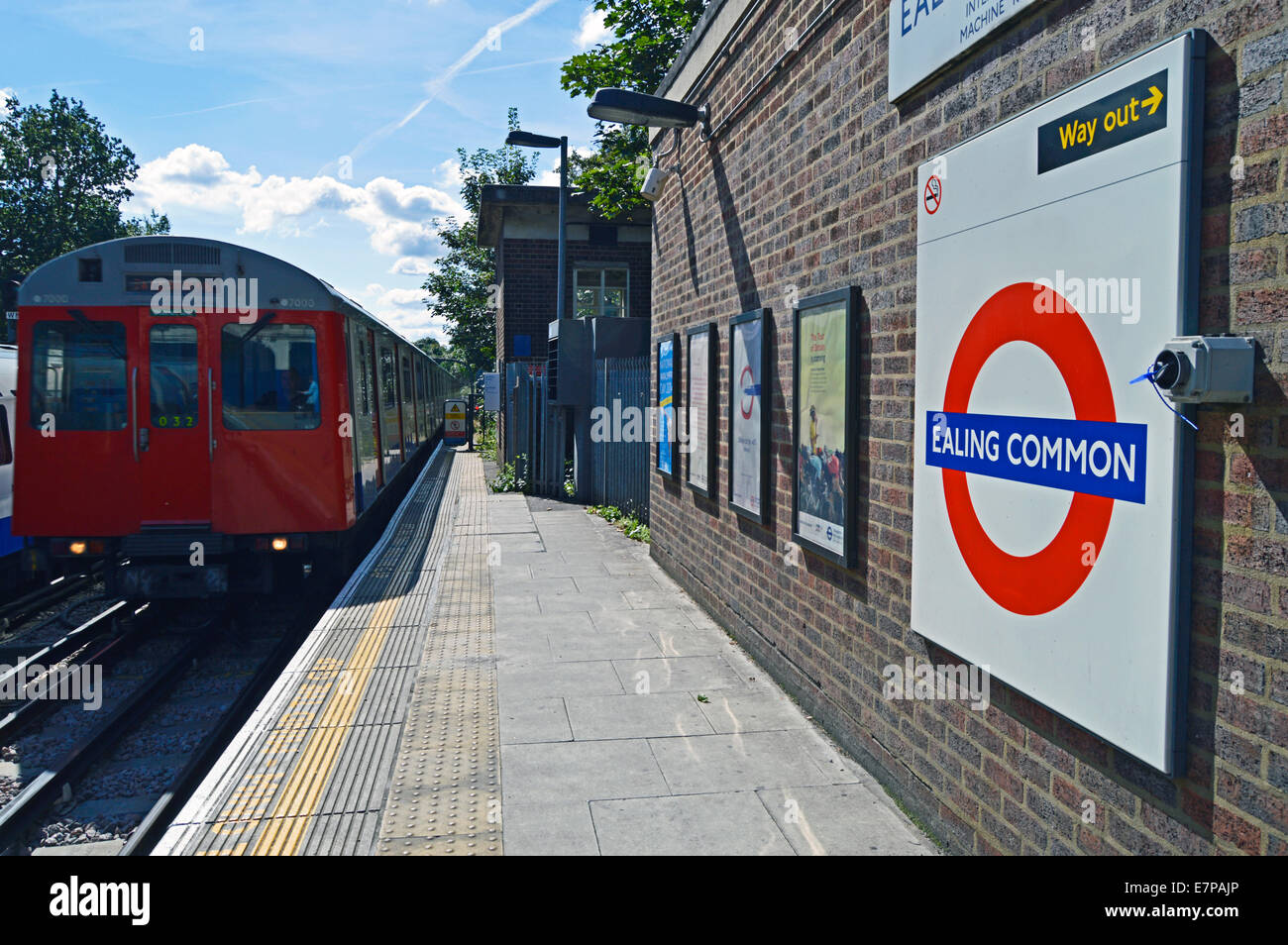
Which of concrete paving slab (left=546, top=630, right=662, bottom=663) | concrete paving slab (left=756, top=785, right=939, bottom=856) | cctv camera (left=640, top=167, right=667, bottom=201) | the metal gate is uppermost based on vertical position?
cctv camera (left=640, top=167, right=667, bottom=201)

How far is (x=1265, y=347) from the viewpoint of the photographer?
7.47ft

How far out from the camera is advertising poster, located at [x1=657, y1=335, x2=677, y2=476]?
968 cm

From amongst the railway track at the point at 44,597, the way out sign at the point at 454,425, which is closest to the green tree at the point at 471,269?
the way out sign at the point at 454,425

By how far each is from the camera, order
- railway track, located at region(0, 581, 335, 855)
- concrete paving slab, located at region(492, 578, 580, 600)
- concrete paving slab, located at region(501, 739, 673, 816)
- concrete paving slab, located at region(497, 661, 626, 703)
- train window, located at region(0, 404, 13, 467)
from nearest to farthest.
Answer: concrete paving slab, located at region(501, 739, 673, 816) < railway track, located at region(0, 581, 335, 855) < concrete paving slab, located at region(497, 661, 626, 703) < concrete paving slab, located at region(492, 578, 580, 600) < train window, located at region(0, 404, 13, 467)

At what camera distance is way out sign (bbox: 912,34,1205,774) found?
2543 millimetres

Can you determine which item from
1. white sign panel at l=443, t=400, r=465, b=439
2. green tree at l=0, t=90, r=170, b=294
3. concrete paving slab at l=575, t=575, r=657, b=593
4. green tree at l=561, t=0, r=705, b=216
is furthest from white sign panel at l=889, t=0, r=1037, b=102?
green tree at l=0, t=90, r=170, b=294

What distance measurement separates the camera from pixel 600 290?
21000mm

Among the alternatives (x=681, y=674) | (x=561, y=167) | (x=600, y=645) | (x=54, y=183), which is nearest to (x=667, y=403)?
(x=600, y=645)

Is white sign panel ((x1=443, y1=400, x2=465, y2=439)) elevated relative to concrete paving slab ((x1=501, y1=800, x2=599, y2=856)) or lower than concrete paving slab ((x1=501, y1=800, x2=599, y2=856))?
elevated

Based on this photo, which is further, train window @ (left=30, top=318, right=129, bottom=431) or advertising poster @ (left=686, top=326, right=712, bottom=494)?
train window @ (left=30, top=318, right=129, bottom=431)

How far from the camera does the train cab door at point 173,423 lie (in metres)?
8.47

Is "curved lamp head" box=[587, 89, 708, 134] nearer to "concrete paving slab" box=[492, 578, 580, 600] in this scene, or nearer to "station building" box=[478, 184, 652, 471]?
"concrete paving slab" box=[492, 578, 580, 600]

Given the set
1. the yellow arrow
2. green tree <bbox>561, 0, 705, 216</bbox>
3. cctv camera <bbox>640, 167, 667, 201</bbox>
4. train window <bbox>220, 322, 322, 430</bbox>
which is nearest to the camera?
the yellow arrow

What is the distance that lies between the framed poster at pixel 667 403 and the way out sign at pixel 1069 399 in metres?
5.50
